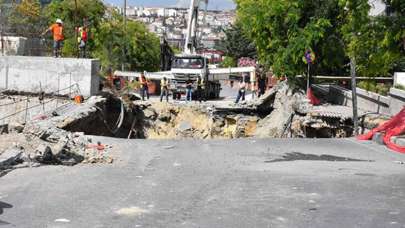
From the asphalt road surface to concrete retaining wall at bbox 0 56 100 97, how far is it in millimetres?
10111

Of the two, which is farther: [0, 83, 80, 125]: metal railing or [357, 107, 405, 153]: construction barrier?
[0, 83, 80, 125]: metal railing

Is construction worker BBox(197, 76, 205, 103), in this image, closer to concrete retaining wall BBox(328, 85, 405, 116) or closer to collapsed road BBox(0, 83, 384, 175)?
collapsed road BBox(0, 83, 384, 175)

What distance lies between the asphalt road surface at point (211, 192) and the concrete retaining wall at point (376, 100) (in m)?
5.28

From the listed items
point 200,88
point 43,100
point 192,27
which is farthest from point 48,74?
point 192,27

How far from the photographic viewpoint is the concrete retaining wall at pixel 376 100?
18719 mm

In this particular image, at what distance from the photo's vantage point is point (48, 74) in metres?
23.6

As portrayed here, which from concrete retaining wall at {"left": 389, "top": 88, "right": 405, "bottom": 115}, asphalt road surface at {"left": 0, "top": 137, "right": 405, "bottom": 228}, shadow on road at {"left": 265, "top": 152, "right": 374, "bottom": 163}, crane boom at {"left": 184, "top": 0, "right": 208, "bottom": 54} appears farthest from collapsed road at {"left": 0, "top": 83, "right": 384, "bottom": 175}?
crane boom at {"left": 184, "top": 0, "right": 208, "bottom": 54}

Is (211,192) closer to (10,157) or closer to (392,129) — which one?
(10,157)

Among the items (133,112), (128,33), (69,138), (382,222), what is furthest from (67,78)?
(128,33)

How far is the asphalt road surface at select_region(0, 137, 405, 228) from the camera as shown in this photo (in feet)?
24.4

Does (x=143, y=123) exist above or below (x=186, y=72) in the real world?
below

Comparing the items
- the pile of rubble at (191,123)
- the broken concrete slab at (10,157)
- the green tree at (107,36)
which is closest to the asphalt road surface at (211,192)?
the broken concrete slab at (10,157)

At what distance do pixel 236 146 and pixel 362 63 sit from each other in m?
4.66

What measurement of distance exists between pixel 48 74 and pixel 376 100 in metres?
12.0
